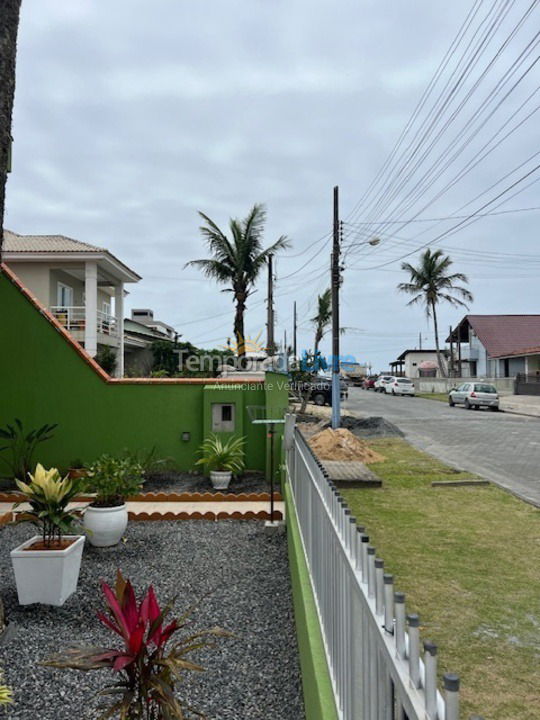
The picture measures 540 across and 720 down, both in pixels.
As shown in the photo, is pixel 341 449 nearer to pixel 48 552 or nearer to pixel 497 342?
pixel 48 552

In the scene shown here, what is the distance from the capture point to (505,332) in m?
44.8

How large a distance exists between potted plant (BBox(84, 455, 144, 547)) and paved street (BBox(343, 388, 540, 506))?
5.99 m

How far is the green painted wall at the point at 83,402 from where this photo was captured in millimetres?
9031

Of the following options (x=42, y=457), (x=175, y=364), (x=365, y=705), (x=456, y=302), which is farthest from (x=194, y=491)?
(x=456, y=302)

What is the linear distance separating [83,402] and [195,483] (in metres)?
2.45

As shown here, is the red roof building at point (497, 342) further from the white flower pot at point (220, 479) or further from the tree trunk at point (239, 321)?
the white flower pot at point (220, 479)

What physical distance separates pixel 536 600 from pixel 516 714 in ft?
5.83

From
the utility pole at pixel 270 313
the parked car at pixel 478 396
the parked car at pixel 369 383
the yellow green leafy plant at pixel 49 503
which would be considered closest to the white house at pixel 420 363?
the parked car at pixel 369 383

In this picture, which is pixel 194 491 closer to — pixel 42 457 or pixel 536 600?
pixel 42 457

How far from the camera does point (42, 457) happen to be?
8.99 meters

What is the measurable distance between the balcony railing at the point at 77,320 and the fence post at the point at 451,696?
1967cm

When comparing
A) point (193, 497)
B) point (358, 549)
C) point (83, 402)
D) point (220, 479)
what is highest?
point (83, 402)

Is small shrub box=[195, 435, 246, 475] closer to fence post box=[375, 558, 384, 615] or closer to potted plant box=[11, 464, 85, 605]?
potted plant box=[11, 464, 85, 605]

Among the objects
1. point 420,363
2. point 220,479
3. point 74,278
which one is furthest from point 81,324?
point 420,363
